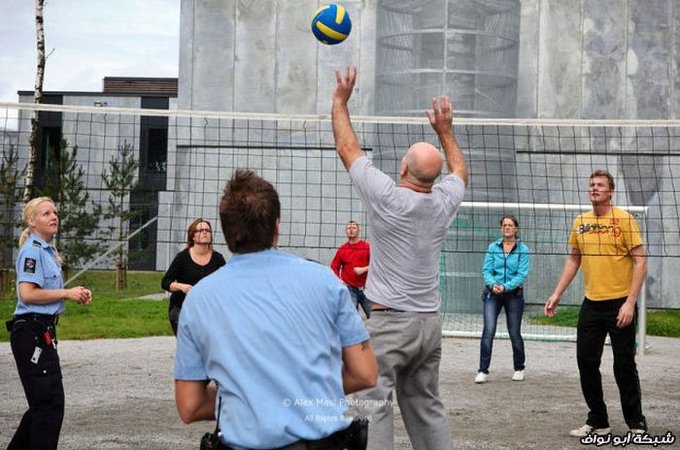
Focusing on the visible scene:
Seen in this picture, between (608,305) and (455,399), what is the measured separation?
2.37 metres

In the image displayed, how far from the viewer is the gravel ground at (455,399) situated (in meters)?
7.94

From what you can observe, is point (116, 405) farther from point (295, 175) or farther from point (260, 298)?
point (295, 175)

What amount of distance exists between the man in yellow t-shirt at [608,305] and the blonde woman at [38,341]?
12.0ft

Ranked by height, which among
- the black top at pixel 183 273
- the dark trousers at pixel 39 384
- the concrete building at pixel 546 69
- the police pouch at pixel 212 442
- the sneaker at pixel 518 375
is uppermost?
the concrete building at pixel 546 69

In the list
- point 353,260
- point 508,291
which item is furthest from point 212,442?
point 353,260

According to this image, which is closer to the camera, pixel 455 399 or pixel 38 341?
pixel 38 341

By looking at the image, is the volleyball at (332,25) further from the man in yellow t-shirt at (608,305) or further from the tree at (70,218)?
the tree at (70,218)

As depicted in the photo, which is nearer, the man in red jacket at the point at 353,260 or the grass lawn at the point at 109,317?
the man in red jacket at the point at 353,260

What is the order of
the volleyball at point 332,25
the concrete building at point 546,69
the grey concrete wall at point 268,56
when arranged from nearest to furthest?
the volleyball at point 332,25
the concrete building at point 546,69
the grey concrete wall at point 268,56

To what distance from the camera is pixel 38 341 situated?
21.1 ft

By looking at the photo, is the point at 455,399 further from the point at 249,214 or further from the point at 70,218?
the point at 70,218

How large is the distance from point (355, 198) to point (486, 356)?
36.0ft

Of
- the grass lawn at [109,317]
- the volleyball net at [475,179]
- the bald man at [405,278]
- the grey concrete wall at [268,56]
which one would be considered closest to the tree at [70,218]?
the volleyball net at [475,179]

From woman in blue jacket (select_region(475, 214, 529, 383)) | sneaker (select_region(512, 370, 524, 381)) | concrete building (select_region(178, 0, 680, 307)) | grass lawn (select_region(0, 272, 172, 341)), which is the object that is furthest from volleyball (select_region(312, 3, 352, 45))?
concrete building (select_region(178, 0, 680, 307))
